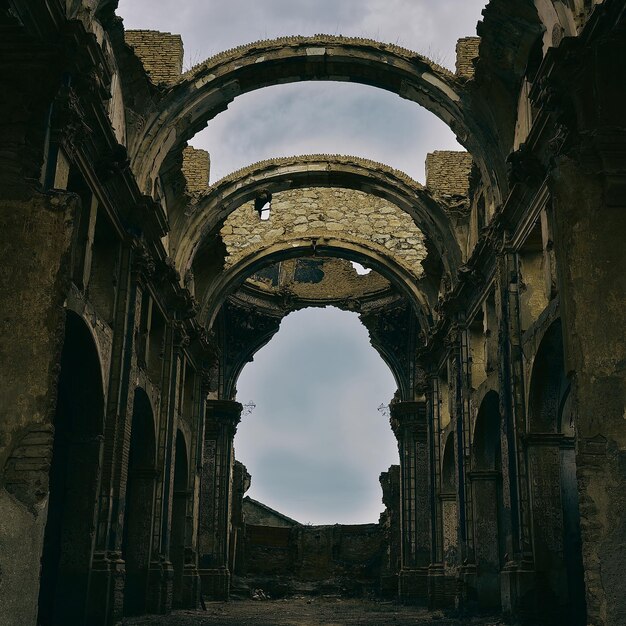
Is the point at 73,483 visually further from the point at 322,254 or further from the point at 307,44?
the point at 322,254

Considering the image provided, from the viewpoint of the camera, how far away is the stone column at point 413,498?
2283 centimetres

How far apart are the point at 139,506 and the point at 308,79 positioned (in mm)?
7996

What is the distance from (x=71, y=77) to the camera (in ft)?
32.0

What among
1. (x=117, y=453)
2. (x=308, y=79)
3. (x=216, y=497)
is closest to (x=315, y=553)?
(x=216, y=497)

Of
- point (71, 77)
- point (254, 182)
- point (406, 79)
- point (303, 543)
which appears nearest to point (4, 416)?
point (71, 77)

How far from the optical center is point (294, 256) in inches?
933

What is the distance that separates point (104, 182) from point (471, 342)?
27.2 feet

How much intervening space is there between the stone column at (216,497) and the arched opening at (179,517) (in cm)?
430

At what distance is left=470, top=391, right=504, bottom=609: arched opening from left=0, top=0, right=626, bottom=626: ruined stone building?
0.12 feet

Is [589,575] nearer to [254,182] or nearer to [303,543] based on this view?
[254,182]

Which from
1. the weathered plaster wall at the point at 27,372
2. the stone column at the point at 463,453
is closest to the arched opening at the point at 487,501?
the stone column at the point at 463,453

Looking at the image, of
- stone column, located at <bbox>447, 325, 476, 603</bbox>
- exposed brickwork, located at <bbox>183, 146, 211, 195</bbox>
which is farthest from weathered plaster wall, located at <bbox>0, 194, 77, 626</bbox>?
exposed brickwork, located at <bbox>183, 146, 211, 195</bbox>

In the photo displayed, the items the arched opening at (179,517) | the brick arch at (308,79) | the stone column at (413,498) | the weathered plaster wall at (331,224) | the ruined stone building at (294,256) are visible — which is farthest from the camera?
the weathered plaster wall at (331,224)

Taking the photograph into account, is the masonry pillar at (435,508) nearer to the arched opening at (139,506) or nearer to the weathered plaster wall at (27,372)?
the arched opening at (139,506)
